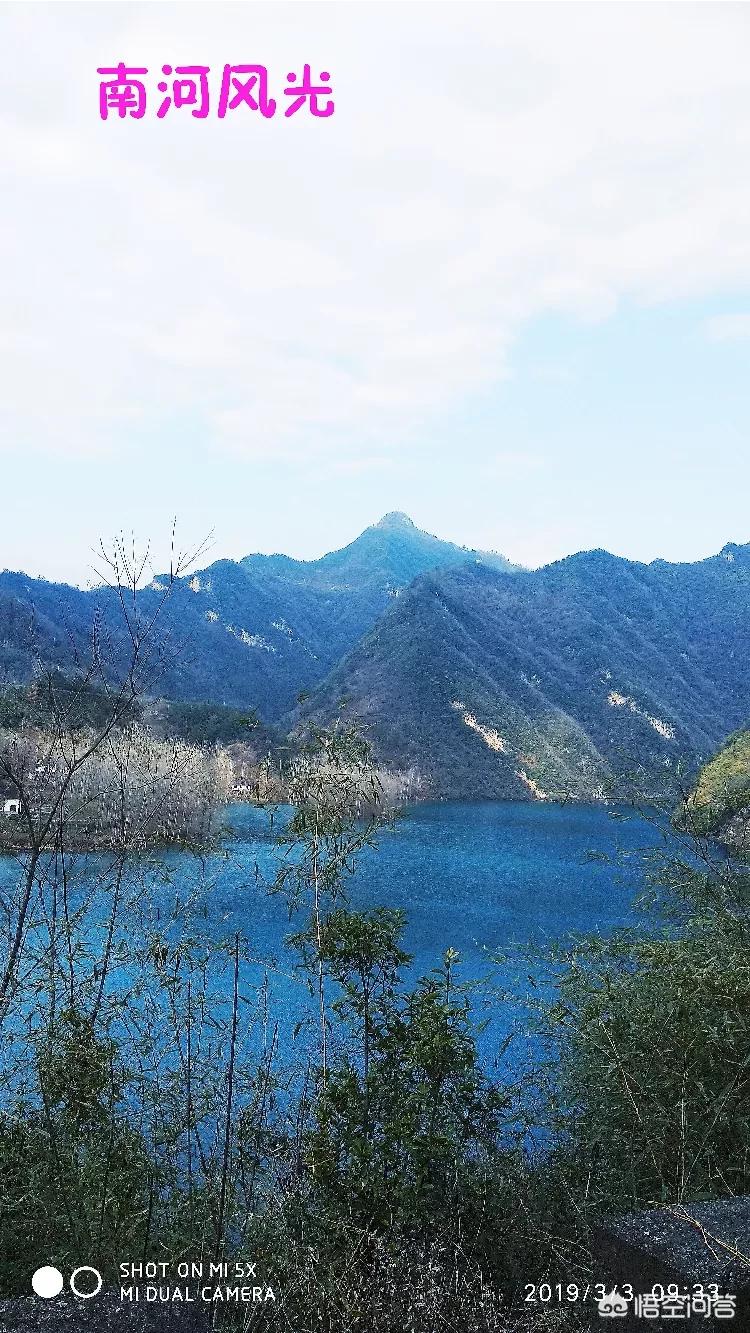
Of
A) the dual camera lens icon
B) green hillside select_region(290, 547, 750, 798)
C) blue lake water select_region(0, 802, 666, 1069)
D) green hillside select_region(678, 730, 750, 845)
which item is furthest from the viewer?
green hillside select_region(290, 547, 750, 798)

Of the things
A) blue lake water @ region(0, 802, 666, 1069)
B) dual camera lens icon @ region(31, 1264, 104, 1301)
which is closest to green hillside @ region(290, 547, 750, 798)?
blue lake water @ region(0, 802, 666, 1069)

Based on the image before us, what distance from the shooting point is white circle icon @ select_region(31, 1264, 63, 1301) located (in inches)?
102

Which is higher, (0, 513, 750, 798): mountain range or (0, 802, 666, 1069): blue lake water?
(0, 513, 750, 798): mountain range

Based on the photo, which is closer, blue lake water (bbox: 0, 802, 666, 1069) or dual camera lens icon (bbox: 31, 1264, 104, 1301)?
dual camera lens icon (bbox: 31, 1264, 104, 1301)

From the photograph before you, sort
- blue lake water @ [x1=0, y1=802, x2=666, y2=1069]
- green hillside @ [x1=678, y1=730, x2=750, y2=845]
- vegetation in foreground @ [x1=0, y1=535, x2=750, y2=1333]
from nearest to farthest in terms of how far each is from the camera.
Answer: vegetation in foreground @ [x1=0, y1=535, x2=750, y2=1333], green hillside @ [x1=678, y1=730, x2=750, y2=845], blue lake water @ [x1=0, y1=802, x2=666, y2=1069]

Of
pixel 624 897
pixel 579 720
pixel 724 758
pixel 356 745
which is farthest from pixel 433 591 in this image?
pixel 356 745

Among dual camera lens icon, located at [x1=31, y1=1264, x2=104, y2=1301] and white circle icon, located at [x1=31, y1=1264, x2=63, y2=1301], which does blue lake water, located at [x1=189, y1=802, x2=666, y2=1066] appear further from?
white circle icon, located at [x1=31, y1=1264, x2=63, y2=1301]

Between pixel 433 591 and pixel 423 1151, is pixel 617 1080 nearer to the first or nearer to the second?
pixel 423 1151

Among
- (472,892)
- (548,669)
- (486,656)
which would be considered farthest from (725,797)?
(548,669)

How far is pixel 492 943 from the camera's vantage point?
1712 cm

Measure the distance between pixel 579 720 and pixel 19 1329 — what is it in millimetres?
80319

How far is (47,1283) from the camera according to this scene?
8.56ft

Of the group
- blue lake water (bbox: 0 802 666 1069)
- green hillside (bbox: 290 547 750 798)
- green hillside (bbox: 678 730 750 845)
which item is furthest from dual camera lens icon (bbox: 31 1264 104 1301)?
green hillside (bbox: 290 547 750 798)

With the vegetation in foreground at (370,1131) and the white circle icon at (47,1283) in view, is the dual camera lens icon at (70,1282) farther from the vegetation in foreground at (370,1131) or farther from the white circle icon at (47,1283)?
the vegetation in foreground at (370,1131)
